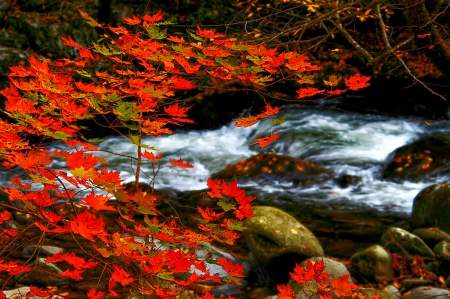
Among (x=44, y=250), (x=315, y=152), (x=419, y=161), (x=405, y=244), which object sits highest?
(x=405, y=244)

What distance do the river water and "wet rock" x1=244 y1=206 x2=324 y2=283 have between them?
252cm

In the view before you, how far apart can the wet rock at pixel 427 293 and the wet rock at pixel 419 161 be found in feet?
13.4

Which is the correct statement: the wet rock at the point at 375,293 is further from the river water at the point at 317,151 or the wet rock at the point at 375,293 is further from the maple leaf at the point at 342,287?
the river water at the point at 317,151

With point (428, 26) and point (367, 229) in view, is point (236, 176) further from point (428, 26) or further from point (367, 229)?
point (428, 26)

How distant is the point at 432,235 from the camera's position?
17.3 ft

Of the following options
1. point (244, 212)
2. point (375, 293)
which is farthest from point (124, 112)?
point (375, 293)

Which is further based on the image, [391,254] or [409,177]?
[409,177]

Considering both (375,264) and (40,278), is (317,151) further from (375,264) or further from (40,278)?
(40,278)

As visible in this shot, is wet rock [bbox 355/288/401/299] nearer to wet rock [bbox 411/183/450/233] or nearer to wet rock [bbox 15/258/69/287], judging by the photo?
wet rock [bbox 411/183/450/233]

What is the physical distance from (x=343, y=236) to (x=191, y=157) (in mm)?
4566

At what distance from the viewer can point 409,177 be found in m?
8.04

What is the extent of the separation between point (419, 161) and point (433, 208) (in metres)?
2.75

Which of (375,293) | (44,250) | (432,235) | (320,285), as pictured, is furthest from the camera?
(432,235)

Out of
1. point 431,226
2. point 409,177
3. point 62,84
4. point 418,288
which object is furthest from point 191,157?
point 62,84
